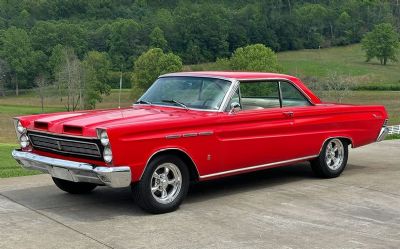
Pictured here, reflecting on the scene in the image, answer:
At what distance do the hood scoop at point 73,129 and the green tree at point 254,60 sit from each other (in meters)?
84.2

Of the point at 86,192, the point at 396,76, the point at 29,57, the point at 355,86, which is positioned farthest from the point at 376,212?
the point at 29,57

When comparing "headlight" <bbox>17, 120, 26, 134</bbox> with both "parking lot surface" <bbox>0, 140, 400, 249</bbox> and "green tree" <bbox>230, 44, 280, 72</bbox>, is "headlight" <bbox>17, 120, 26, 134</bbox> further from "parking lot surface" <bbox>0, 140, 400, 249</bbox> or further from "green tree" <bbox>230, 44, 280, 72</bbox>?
"green tree" <bbox>230, 44, 280, 72</bbox>

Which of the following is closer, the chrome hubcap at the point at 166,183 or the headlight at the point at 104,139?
the headlight at the point at 104,139

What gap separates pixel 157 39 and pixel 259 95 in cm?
12490

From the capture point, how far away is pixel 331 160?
8219mm

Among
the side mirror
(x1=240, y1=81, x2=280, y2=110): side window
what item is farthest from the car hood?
(x1=240, y1=81, x2=280, y2=110): side window

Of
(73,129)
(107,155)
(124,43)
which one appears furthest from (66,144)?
(124,43)

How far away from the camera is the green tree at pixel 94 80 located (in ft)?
315

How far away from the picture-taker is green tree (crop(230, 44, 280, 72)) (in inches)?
Answer: 3563

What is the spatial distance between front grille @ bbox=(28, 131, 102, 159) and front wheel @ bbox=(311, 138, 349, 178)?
11.4 ft

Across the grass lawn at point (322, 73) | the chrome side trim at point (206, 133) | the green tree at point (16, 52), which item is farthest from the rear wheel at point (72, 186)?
the green tree at point (16, 52)

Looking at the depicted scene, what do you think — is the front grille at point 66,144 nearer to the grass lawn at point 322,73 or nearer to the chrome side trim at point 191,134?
the chrome side trim at point 191,134

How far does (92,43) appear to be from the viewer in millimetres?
130375

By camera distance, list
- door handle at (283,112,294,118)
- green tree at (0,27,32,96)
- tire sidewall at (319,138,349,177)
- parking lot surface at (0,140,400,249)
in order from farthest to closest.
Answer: green tree at (0,27,32,96) < tire sidewall at (319,138,349,177) < door handle at (283,112,294,118) < parking lot surface at (0,140,400,249)
